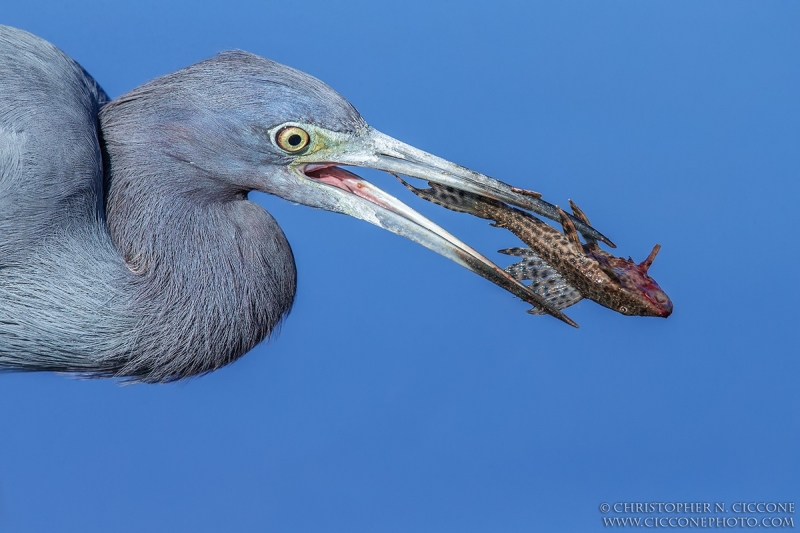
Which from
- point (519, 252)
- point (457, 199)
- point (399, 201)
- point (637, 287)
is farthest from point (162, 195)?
point (637, 287)

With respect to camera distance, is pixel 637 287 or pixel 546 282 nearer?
pixel 637 287

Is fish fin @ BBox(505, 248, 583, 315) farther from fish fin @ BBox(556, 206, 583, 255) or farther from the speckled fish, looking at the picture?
fish fin @ BBox(556, 206, 583, 255)

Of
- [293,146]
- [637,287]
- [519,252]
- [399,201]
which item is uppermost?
[293,146]

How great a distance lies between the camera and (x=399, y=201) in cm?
199

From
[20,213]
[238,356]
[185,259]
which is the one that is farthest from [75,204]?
[238,356]

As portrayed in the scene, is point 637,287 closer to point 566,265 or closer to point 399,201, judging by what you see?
point 566,265

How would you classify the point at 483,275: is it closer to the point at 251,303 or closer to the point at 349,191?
the point at 349,191

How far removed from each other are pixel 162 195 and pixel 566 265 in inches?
35.3

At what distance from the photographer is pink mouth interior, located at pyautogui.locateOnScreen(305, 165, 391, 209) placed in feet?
6.68

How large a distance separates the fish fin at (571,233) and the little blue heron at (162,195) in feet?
0.20

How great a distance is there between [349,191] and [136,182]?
0.47 m

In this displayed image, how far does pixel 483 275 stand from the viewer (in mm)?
1967

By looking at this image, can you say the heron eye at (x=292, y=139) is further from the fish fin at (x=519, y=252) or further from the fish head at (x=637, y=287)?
the fish head at (x=637, y=287)

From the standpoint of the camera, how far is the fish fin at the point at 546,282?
2.08m
